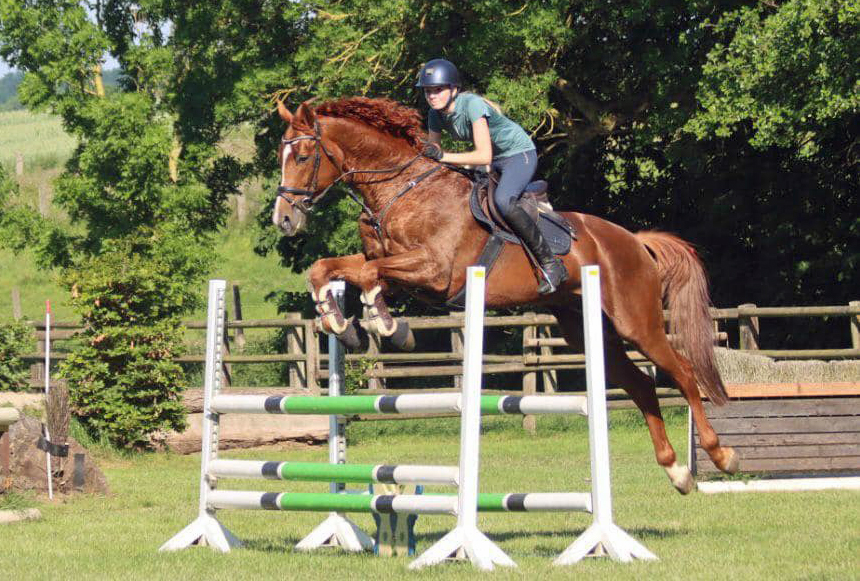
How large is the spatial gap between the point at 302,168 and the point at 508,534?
2.63 meters

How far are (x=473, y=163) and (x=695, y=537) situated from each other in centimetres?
254

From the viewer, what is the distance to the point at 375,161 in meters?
7.41

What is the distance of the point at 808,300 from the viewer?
20.1m

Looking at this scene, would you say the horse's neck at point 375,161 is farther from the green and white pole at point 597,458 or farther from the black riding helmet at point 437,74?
the green and white pole at point 597,458

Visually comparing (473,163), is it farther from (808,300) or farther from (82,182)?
(82,182)

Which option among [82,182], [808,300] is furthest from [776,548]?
[82,182]

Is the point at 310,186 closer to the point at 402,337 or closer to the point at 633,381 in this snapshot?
the point at 402,337

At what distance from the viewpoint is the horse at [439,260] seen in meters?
6.98

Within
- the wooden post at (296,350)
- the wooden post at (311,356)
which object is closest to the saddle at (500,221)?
the wooden post at (311,356)

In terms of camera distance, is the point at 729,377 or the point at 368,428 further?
the point at 368,428

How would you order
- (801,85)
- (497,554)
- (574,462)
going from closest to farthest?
(497,554) → (574,462) → (801,85)

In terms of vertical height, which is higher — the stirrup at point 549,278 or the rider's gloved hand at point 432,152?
the rider's gloved hand at point 432,152

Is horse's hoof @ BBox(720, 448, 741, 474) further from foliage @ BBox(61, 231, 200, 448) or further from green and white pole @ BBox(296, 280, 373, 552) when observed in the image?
foliage @ BBox(61, 231, 200, 448)

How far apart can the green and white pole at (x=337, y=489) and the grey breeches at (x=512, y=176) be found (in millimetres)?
1149
